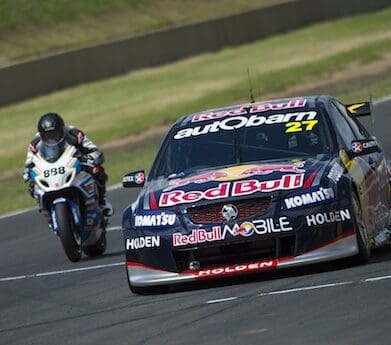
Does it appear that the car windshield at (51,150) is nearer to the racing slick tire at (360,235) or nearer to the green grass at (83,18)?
the racing slick tire at (360,235)

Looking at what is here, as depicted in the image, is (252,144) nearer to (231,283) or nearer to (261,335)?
(231,283)

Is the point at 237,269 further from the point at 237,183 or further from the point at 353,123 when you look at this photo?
the point at 353,123

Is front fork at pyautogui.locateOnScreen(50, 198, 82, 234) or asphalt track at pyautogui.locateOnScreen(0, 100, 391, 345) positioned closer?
asphalt track at pyautogui.locateOnScreen(0, 100, 391, 345)

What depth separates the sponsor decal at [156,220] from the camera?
1154 centimetres

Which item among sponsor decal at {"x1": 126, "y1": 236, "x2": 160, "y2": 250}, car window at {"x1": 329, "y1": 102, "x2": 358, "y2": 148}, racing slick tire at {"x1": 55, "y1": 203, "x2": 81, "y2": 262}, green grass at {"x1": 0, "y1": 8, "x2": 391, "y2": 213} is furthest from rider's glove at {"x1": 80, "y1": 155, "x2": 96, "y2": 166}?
green grass at {"x1": 0, "y1": 8, "x2": 391, "y2": 213}

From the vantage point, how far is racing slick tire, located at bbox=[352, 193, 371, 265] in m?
11.5

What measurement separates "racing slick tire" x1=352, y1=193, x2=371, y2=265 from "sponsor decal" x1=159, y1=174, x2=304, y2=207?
0.46 metres

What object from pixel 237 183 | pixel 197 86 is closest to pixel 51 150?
pixel 237 183

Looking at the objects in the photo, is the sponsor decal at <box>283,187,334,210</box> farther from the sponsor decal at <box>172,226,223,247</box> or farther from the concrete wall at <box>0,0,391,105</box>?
the concrete wall at <box>0,0,391,105</box>

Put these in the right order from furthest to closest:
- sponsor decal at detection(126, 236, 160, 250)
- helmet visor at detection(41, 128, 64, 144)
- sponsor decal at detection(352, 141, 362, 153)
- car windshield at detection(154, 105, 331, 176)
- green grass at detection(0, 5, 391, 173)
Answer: green grass at detection(0, 5, 391, 173) → helmet visor at detection(41, 128, 64, 144) → car windshield at detection(154, 105, 331, 176) → sponsor decal at detection(352, 141, 362, 153) → sponsor decal at detection(126, 236, 160, 250)

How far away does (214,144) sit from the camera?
12750 millimetres

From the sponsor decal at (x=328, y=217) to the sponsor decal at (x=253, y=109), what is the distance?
5.94 ft

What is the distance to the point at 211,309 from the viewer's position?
34.7 feet

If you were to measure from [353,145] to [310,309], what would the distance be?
2.77m
